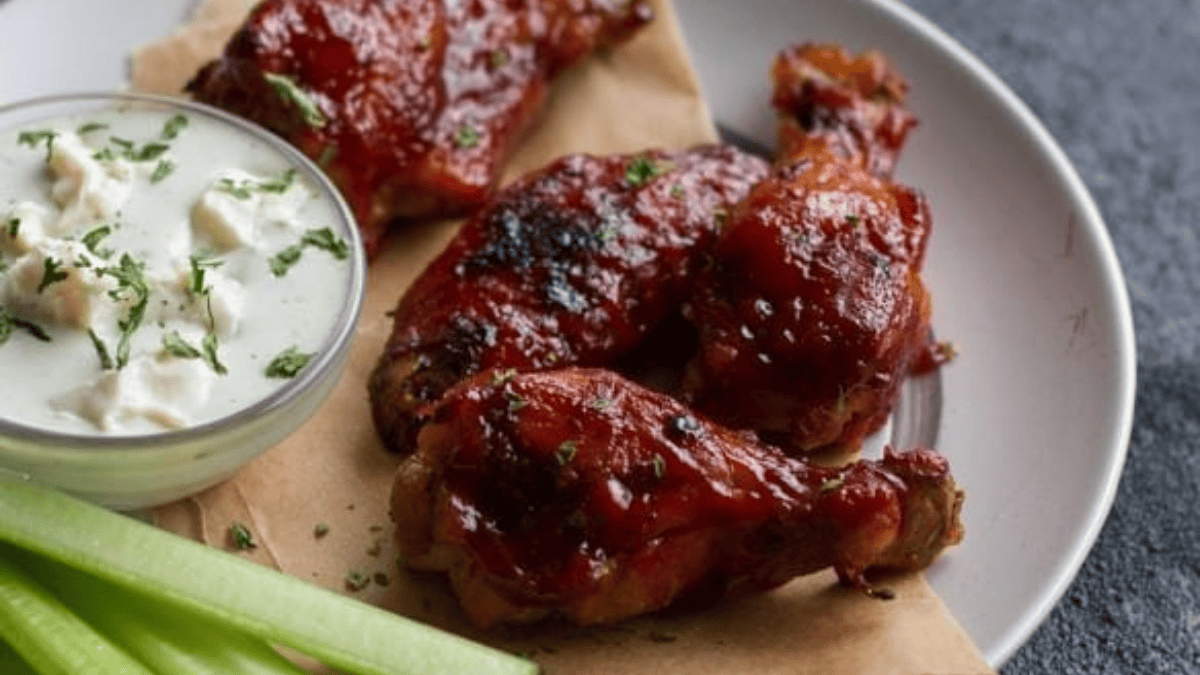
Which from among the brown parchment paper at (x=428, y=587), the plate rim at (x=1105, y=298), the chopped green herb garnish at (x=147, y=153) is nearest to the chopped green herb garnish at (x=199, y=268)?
the chopped green herb garnish at (x=147, y=153)

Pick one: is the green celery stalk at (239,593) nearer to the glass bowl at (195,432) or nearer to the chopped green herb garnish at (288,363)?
the glass bowl at (195,432)

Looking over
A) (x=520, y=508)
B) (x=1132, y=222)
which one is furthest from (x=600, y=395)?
(x=1132, y=222)

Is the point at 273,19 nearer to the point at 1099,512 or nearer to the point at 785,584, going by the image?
the point at 785,584

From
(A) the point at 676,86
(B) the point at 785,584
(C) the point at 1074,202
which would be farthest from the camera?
(A) the point at 676,86

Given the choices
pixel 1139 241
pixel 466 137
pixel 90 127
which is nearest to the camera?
pixel 90 127

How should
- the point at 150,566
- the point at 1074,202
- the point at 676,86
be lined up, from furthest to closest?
the point at 676,86, the point at 1074,202, the point at 150,566

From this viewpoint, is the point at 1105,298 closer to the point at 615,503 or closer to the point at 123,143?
the point at 615,503

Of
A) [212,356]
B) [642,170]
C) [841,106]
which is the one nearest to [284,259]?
[212,356]
